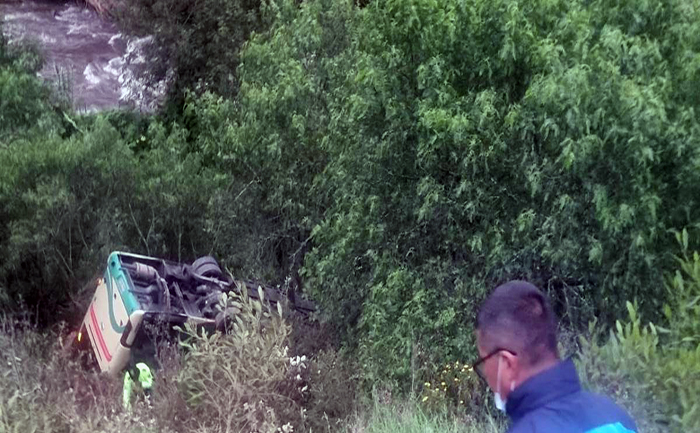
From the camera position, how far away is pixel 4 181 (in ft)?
31.7

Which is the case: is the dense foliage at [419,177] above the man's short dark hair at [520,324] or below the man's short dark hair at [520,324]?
below

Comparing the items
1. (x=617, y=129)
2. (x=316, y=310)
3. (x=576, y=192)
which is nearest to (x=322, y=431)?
(x=316, y=310)

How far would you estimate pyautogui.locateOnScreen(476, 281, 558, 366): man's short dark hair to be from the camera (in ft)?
8.07

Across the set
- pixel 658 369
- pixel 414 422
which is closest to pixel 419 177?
pixel 414 422

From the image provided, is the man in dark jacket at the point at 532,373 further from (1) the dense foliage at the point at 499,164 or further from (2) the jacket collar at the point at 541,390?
(1) the dense foliage at the point at 499,164

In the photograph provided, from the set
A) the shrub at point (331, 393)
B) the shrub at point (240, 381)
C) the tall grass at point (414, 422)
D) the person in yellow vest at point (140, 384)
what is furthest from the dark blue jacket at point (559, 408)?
the person in yellow vest at point (140, 384)

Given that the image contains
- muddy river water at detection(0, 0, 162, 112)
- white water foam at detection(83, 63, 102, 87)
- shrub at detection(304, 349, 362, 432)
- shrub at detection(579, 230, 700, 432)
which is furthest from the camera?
white water foam at detection(83, 63, 102, 87)

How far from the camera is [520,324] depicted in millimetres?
2514

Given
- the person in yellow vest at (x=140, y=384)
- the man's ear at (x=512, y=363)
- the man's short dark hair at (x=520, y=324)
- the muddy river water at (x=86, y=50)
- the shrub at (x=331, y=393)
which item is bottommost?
the muddy river water at (x=86, y=50)

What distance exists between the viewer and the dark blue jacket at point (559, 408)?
7.26 ft

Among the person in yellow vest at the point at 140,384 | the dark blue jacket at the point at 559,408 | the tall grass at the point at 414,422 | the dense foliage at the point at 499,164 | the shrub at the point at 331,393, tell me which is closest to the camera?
the dark blue jacket at the point at 559,408

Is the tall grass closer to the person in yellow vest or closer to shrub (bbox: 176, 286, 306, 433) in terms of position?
shrub (bbox: 176, 286, 306, 433)

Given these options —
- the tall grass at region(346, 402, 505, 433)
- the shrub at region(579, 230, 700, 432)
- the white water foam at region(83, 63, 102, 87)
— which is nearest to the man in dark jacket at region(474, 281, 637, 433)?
the shrub at region(579, 230, 700, 432)

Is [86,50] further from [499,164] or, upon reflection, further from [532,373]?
[532,373]
